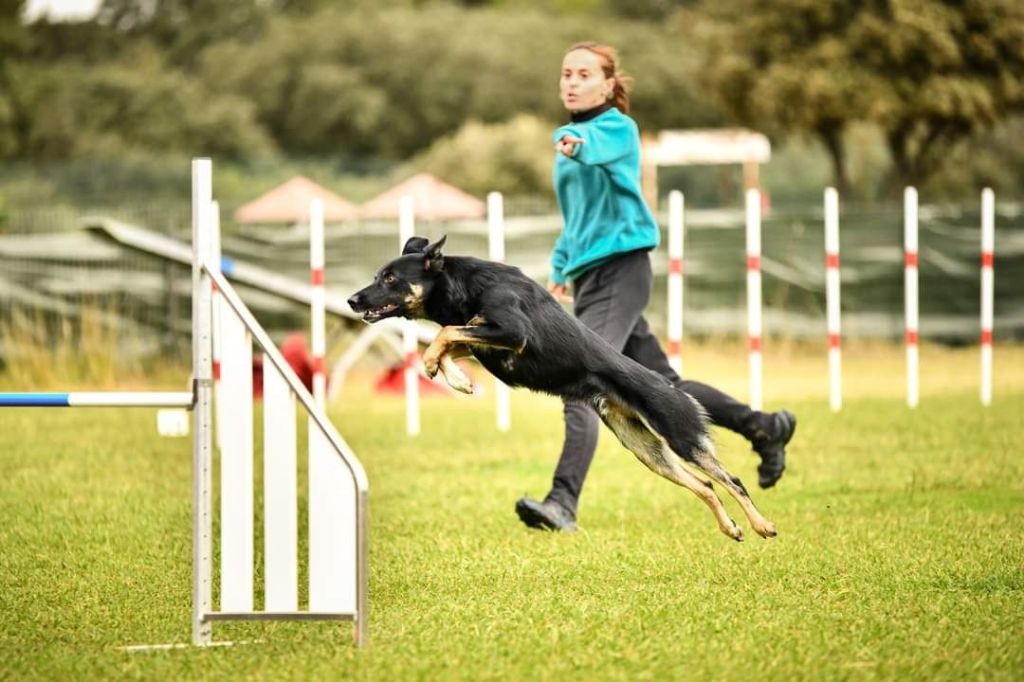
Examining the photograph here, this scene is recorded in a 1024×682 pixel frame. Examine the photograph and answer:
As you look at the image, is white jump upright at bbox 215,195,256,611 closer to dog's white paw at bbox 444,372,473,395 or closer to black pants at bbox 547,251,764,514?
dog's white paw at bbox 444,372,473,395

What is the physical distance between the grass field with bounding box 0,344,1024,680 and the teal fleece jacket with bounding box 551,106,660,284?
3.86 ft

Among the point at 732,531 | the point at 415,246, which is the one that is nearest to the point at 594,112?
the point at 415,246

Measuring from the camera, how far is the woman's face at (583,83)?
6391 mm

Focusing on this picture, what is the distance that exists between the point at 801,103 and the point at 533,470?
18322 millimetres

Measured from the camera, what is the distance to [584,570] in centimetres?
573

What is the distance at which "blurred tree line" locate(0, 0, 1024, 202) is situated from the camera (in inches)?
995

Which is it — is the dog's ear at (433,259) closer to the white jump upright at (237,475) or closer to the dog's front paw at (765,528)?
the white jump upright at (237,475)

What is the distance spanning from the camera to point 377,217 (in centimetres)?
1862

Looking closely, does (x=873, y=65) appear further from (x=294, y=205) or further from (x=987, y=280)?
(x=987, y=280)

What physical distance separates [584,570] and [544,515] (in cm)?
90

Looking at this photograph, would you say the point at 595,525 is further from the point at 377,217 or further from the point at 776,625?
the point at 377,217

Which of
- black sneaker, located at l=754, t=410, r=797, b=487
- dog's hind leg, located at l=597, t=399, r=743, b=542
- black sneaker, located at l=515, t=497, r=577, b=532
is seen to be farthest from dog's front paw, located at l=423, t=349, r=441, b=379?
black sneaker, located at l=754, t=410, r=797, b=487

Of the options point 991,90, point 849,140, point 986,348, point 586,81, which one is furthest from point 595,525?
point 849,140

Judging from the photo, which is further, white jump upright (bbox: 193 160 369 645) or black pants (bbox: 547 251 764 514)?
black pants (bbox: 547 251 764 514)
